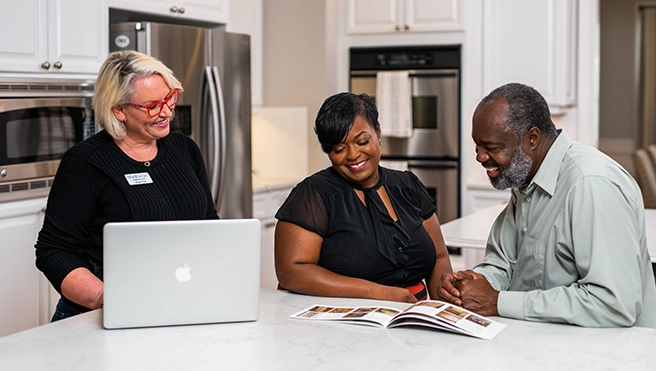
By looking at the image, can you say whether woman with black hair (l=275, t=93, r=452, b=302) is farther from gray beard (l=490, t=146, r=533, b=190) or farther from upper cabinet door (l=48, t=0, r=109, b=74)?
upper cabinet door (l=48, t=0, r=109, b=74)

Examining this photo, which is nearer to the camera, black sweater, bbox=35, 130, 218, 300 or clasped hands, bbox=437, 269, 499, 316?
clasped hands, bbox=437, 269, 499, 316

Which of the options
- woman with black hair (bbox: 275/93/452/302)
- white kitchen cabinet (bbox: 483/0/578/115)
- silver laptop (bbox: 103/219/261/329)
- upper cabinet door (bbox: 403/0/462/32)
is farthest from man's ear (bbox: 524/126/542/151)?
upper cabinet door (bbox: 403/0/462/32)

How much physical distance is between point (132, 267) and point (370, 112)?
89 centimetres

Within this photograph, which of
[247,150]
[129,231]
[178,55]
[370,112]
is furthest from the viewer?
[247,150]

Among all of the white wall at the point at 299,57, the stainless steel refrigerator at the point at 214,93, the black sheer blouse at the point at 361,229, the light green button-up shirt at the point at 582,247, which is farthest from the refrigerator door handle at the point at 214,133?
the light green button-up shirt at the point at 582,247

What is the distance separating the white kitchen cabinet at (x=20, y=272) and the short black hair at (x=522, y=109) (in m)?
2.17

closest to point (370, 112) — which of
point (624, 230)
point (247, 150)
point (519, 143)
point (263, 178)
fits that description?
Answer: point (519, 143)

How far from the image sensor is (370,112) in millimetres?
2316

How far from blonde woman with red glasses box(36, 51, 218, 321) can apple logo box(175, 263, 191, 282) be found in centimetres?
37

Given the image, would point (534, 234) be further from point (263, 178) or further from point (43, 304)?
point (263, 178)

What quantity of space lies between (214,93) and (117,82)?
1922mm

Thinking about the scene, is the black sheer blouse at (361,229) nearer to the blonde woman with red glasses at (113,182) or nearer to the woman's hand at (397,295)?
the woman's hand at (397,295)

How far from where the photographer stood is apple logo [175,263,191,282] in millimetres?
1812

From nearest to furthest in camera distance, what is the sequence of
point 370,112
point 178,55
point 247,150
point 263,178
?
point 370,112
point 178,55
point 247,150
point 263,178
